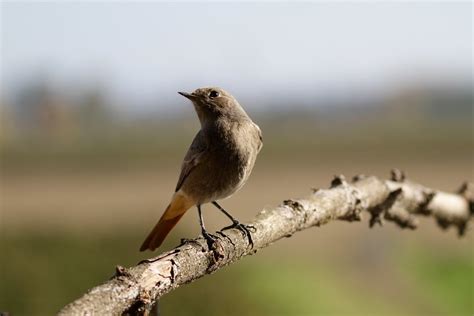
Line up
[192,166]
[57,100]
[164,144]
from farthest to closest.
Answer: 1. [57,100]
2. [164,144]
3. [192,166]

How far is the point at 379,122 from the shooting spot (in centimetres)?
7119

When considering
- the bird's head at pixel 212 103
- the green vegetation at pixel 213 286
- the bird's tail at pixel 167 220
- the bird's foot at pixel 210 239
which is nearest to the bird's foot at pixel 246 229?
the bird's foot at pixel 210 239

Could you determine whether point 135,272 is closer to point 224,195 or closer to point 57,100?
point 224,195

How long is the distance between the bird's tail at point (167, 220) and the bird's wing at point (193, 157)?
0.13 meters

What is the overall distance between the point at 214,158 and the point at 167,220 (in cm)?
50

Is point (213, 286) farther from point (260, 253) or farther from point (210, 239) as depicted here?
point (260, 253)

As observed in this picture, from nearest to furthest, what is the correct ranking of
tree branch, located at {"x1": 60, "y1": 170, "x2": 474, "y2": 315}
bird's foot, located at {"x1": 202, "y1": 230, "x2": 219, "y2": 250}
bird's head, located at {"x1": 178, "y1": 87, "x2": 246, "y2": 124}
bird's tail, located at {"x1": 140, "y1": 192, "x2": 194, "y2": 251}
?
tree branch, located at {"x1": 60, "y1": 170, "x2": 474, "y2": 315}, bird's foot, located at {"x1": 202, "y1": 230, "x2": 219, "y2": 250}, bird's tail, located at {"x1": 140, "y1": 192, "x2": 194, "y2": 251}, bird's head, located at {"x1": 178, "y1": 87, "x2": 246, "y2": 124}

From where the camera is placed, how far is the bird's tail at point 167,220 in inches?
181

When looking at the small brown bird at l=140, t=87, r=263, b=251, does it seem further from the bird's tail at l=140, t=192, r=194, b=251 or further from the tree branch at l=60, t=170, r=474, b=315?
the tree branch at l=60, t=170, r=474, b=315

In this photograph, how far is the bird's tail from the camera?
15.1 feet

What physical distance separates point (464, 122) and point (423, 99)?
1333 centimetres

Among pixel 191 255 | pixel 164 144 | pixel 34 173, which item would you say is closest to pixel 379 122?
pixel 164 144

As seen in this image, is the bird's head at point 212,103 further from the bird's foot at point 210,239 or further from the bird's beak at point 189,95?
the bird's foot at point 210,239

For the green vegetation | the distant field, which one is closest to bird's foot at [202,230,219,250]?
the distant field
